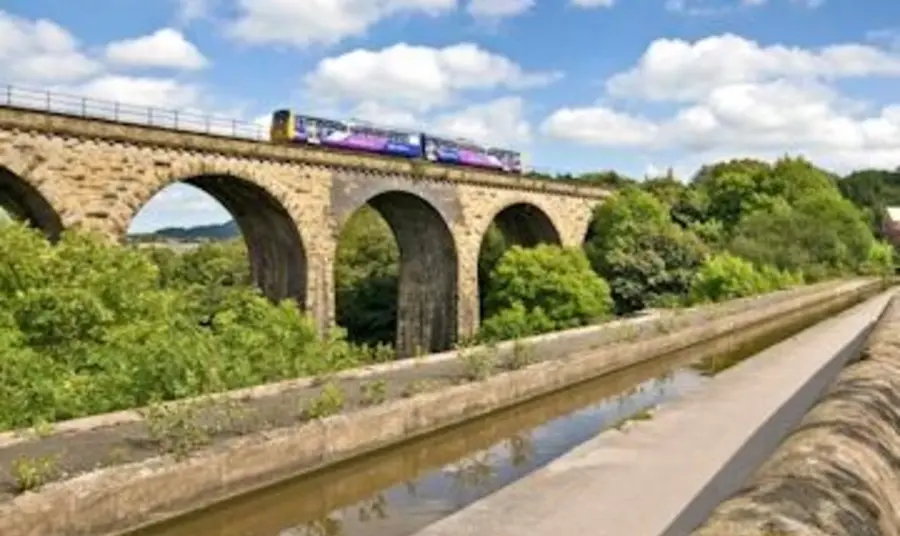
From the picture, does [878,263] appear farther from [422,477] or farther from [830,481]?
[830,481]

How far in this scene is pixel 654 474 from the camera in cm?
846

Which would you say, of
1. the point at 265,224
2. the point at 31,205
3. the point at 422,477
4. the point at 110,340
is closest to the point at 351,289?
the point at 265,224

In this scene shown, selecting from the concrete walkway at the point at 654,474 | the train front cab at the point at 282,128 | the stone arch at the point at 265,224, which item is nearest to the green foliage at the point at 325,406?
the concrete walkway at the point at 654,474

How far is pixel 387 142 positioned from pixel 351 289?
1264cm

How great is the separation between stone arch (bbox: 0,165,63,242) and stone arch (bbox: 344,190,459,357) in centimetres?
1558

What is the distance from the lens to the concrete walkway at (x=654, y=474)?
688 cm

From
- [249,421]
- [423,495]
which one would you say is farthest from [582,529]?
[249,421]

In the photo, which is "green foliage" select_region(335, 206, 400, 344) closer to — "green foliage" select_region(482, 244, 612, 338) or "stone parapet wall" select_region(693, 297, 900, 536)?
"green foliage" select_region(482, 244, 612, 338)

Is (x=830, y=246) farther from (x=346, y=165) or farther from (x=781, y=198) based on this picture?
(x=346, y=165)

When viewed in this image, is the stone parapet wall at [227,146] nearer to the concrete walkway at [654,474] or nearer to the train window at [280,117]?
the train window at [280,117]

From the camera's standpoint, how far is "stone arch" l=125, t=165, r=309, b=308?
25.7 m

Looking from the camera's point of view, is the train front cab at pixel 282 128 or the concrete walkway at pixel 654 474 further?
the train front cab at pixel 282 128

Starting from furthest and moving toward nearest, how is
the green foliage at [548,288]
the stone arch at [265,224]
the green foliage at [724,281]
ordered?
the green foliage at [724,281], the green foliage at [548,288], the stone arch at [265,224]

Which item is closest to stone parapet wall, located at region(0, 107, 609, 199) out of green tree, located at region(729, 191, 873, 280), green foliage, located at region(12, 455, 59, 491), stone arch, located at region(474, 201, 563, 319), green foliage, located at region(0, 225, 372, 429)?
stone arch, located at region(474, 201, 563, 319)
